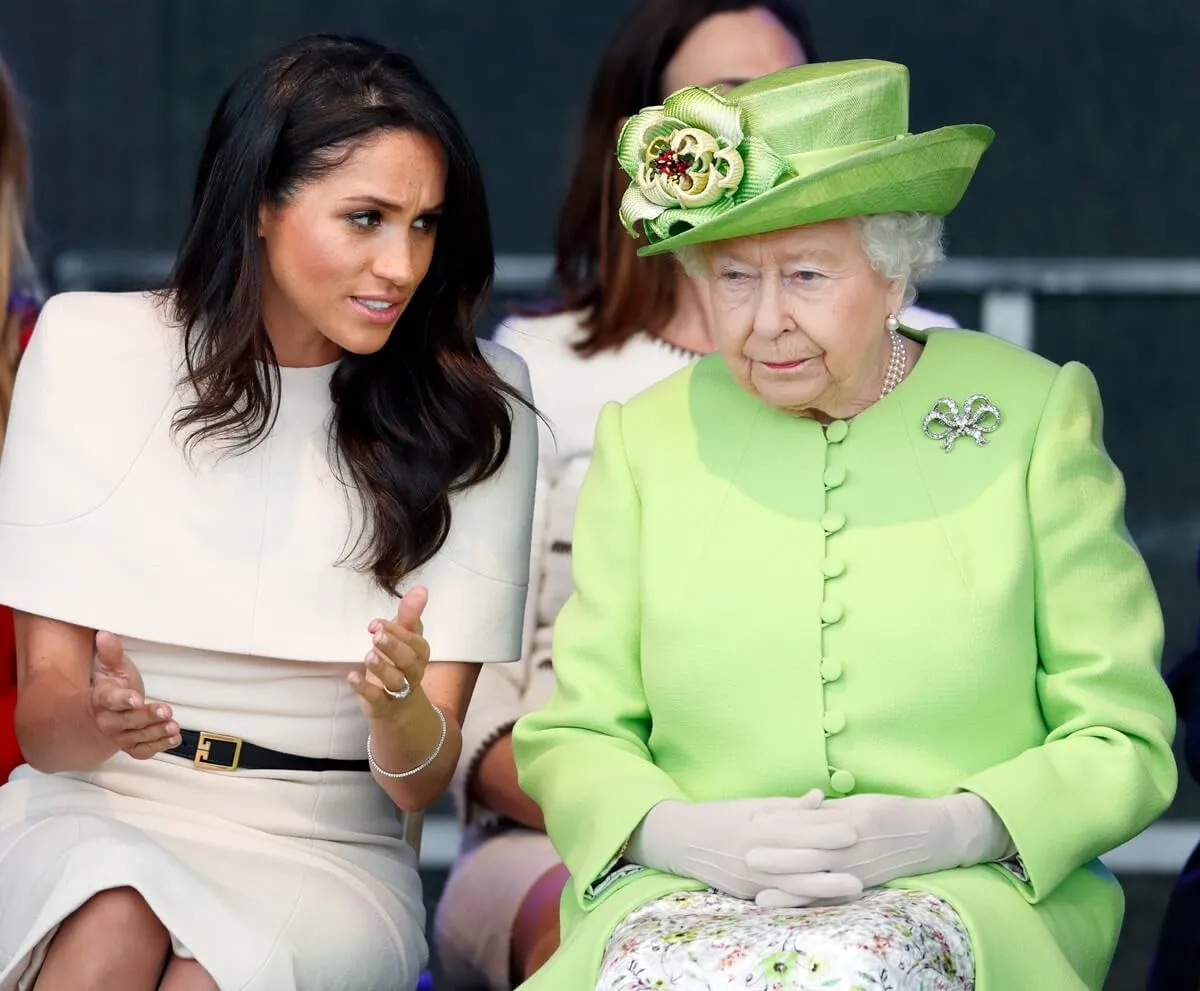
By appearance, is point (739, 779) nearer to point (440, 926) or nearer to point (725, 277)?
point (725, 277)

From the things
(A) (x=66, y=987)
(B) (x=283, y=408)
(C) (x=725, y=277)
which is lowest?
(A) (x=66, y=987)

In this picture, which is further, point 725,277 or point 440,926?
point 440,926

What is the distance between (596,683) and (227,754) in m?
0.61

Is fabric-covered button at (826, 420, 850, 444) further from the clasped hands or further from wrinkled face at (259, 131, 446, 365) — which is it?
wrinkled face at (259, 131, 446, 365)

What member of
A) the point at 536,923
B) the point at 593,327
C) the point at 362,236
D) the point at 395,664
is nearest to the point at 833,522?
the point at 395,664

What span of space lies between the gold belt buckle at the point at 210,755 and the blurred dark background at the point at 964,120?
2.25m

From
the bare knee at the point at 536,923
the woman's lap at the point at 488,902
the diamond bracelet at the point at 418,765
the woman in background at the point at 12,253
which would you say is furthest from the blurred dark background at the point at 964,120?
the diamond bracelet at the point at 418,765

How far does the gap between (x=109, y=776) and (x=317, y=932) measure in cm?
46

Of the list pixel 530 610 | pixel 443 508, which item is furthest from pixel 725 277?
pixel 530 610

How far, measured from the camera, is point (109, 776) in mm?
3561

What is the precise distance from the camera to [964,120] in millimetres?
5957

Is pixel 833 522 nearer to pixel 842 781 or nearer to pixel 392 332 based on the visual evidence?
pixel 842 781

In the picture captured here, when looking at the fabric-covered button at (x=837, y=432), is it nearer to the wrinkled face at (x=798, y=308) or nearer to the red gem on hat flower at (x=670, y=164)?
the wrinkled face at (x=798, y=308)

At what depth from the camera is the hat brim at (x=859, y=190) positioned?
3098 millimetres
